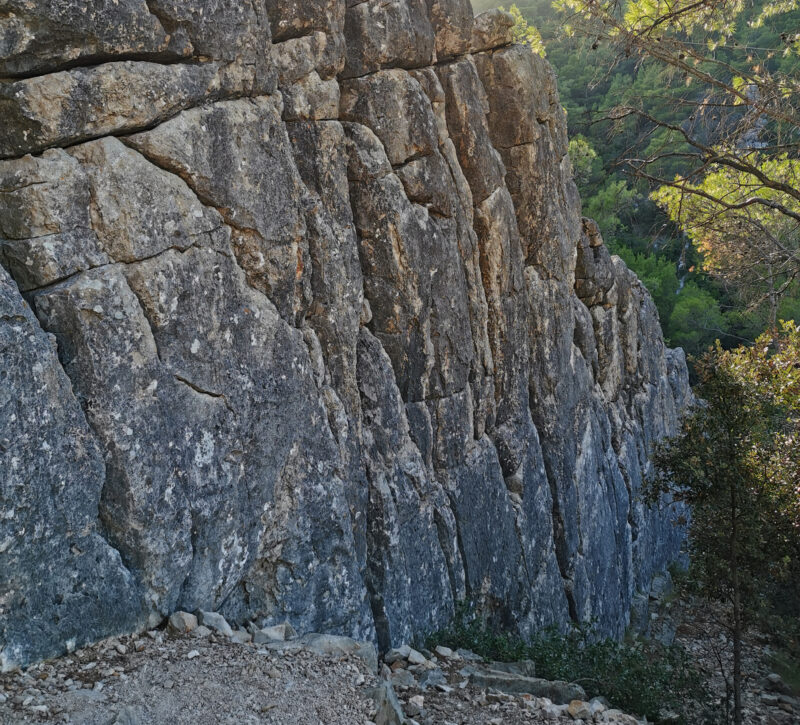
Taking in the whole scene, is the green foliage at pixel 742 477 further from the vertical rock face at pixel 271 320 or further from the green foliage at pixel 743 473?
the vertical rock face at pixel 271 320

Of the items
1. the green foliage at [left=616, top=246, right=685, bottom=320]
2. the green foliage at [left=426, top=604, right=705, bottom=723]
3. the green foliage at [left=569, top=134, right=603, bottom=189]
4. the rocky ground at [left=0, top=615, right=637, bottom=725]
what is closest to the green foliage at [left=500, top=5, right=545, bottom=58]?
the green foliage at [left=426, top=604, right=705, bottom=723]

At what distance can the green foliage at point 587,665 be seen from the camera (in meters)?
10.1

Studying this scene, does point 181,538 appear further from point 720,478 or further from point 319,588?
point 720,478

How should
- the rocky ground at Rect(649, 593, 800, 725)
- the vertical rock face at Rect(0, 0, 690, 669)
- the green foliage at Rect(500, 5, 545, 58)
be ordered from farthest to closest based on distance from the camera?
the rocky ground at Rect(649, 593, 800, 725)
the green foliage at Rect(500, 5, 545, 58)
the vertical rock face at Rect(0, 0, 690, 669)

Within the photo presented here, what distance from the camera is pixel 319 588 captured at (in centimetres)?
845

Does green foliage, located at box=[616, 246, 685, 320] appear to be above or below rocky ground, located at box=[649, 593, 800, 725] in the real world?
above

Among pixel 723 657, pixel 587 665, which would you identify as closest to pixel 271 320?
pixel 587 665

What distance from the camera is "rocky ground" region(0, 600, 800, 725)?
18.1 feet

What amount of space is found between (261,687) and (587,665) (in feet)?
21.1

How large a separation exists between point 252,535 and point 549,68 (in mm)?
→ 11435

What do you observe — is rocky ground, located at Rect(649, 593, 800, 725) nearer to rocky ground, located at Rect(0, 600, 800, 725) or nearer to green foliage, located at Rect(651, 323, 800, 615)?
green foliage, located at Rect(651, 323, 800, 615)

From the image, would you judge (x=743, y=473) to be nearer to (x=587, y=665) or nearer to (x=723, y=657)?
(x=587, y=665)

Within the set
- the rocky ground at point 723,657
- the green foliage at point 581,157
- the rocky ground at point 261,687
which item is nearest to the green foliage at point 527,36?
the rocky ground at point 723,657

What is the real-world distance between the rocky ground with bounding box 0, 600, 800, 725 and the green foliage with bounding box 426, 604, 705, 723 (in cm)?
143
